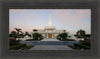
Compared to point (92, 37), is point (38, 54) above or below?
below

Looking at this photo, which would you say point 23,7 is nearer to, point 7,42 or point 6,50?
point 7,42

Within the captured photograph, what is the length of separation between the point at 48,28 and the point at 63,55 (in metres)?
17.4

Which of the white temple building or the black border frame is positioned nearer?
the black border frame

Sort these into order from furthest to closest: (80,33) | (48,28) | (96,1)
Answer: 1. (48,28)
2. (80,33)
3. (96,1)

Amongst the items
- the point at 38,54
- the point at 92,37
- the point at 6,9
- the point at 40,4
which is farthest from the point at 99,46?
the point at 6,9

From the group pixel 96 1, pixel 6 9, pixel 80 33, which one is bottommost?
pixel 80 33

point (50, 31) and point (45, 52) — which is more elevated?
point (45, 52)

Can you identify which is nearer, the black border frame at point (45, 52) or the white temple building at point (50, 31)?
the black border frame at point (45, 52)

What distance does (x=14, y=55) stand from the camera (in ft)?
5.83

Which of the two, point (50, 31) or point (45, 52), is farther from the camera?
point (50, 31)

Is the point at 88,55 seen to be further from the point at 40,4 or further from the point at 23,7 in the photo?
the point at 23,7

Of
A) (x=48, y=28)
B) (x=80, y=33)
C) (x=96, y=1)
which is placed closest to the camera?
(x=96, y=1)

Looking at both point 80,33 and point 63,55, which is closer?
point 63,55

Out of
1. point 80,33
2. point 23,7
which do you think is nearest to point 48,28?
point 80,33
